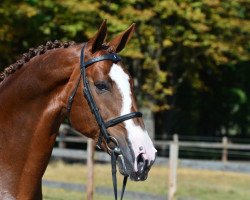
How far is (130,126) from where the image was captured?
3.70 metres

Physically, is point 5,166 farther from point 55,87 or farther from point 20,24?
point 20,24

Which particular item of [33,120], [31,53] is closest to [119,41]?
[31,53]

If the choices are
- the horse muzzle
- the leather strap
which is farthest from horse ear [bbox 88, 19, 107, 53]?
the horse muzzle

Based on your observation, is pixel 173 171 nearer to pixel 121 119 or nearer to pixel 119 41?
pixel 119 41

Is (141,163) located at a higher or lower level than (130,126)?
lower

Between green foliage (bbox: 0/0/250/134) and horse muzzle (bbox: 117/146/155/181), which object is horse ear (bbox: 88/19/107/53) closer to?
horse muzzle (bbox: 117/146/155/181)

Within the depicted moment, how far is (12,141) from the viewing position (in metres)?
4.07

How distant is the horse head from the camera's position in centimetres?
363

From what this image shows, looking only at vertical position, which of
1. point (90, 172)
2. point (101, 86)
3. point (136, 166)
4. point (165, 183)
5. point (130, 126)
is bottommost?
point (136, 166)

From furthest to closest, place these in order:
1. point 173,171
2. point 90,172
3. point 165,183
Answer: point 165,183
point 90,172
point 173,171

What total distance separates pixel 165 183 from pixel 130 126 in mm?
14795

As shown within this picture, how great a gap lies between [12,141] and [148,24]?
20627mm

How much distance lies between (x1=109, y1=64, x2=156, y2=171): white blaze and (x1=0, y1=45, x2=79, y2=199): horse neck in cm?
29

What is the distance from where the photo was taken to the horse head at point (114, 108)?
11.9ft
